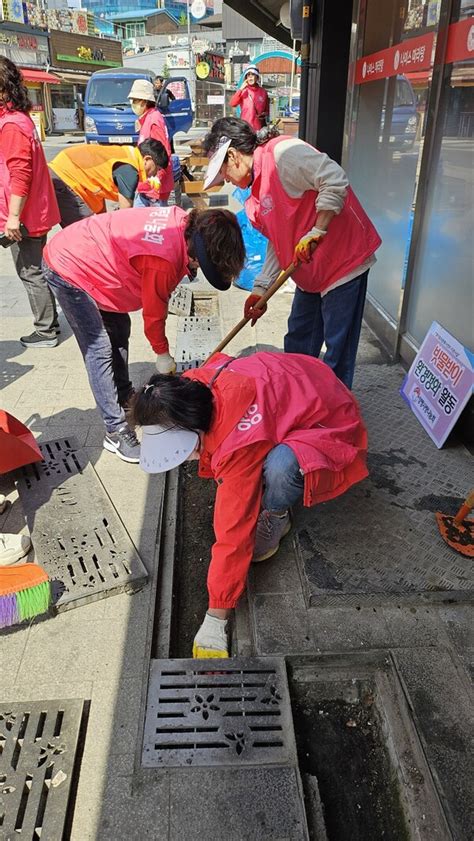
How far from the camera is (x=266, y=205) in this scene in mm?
2695

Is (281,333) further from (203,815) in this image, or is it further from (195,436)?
(203,815)

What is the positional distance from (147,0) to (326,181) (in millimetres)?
87199

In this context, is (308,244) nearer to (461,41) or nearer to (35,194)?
(461,41)

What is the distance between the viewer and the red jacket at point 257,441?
1.87m

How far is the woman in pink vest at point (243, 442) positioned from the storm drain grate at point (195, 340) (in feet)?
6.51

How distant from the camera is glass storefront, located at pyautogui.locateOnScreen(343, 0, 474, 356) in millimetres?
3244

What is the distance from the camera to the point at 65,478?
292cm

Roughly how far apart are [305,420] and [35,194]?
10.1ft

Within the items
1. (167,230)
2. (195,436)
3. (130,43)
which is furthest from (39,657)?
(130,43)

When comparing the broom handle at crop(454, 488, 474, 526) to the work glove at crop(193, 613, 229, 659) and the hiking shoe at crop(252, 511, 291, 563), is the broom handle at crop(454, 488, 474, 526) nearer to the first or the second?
the hiking shoe at crop(252, 511, 291, 563)

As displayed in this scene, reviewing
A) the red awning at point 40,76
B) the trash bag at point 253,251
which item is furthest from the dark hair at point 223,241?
the red awning at point 40,76

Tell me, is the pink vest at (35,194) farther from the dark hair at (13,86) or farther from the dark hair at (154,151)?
the dark hair at (154,151)

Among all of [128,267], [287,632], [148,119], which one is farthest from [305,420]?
[148,119]

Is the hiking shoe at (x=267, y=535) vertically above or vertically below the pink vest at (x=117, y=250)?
below
